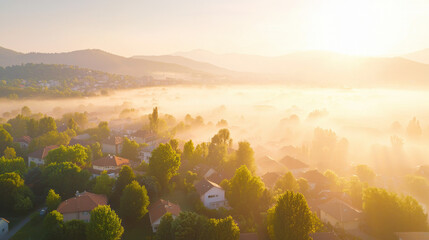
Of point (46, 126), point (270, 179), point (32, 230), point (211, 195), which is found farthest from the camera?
point (46, 126)

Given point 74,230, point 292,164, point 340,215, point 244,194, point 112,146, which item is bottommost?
point 292,164

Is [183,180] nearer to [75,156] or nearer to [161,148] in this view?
[161,148]

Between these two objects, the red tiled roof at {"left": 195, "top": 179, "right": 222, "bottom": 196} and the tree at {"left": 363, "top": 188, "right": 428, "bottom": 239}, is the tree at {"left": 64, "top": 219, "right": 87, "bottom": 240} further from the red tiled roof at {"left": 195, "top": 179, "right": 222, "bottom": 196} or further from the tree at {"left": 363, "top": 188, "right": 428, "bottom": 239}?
the tree at {"left": 363, "top": 188, "right": 428, "bottom": 239}

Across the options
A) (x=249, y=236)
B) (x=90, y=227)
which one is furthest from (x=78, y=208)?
(x=249, y=236)

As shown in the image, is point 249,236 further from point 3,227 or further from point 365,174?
point 365,174

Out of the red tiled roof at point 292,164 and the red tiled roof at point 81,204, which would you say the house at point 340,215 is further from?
the red tiled roof at point 81,204

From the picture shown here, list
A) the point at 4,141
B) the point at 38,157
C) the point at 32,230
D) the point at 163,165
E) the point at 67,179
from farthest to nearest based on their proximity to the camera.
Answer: the point at 4,141
the point at 38,157
the point at 163,165
the point at 67,179
the point at 32,230

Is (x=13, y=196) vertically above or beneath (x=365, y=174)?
above
